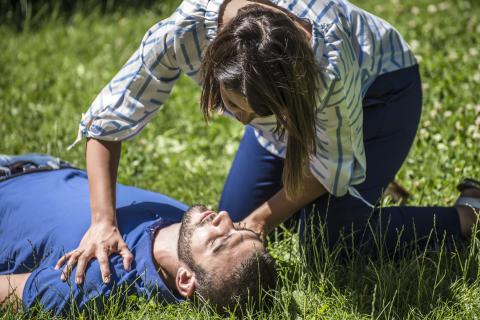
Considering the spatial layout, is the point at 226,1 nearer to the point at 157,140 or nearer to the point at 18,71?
the point at 157,140

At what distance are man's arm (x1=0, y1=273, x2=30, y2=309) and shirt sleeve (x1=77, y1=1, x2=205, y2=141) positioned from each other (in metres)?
0.63

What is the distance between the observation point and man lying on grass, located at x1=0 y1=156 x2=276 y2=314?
110 inches

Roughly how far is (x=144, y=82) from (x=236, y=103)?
21.6 inches

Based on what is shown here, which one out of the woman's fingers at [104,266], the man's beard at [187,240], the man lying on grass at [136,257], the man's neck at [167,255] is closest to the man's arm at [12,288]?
the man lying on grass at [136,257]

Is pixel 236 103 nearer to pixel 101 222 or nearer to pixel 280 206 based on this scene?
pixel 280 206

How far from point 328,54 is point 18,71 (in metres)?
3.92

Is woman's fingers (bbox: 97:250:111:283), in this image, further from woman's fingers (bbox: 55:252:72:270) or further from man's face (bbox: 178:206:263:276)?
man's face (bbox: 178:206:263:276)

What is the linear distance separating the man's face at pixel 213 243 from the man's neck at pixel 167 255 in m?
0.05

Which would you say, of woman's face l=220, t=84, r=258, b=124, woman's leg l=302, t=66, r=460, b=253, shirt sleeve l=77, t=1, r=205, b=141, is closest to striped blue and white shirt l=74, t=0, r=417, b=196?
shirt sleeve l=77, t=1, r=205, b=141

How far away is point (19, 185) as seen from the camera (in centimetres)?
338

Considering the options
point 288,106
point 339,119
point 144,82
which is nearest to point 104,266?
point 144,82

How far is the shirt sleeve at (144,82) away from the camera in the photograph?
9.25ft

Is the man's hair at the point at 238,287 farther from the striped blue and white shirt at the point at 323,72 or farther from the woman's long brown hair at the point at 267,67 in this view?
the woman's long brown hair at the point at 267,67

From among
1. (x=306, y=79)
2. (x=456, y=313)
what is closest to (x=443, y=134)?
(x=456, y=313)
